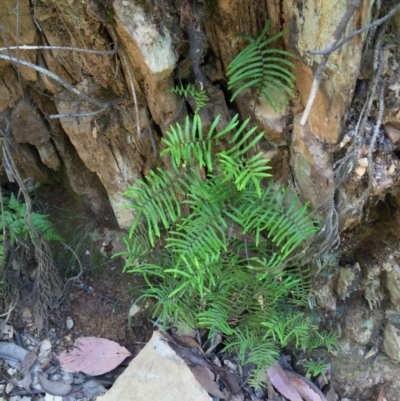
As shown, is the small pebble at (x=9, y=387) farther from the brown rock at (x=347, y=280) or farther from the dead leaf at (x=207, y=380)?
the brown rock at (x=347, y=280)

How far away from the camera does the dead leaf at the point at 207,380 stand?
8.23ft

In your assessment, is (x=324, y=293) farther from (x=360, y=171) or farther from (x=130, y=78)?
(x=130, y=78)

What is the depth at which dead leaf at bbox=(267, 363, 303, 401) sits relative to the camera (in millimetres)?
2566

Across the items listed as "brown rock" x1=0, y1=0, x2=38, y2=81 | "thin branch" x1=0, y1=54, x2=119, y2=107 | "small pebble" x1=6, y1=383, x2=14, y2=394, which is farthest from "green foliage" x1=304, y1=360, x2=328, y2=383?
"brown rock" x1=0, y1=0, x2=38, y2=81

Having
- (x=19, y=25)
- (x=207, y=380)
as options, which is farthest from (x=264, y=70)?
(x=207, y=380)

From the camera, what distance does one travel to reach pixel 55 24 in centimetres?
186

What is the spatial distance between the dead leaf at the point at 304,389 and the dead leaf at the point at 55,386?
1295 millimetres

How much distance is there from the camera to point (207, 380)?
99.7 inches

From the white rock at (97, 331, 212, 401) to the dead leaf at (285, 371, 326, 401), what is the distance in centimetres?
56

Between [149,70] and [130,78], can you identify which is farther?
[130,78]

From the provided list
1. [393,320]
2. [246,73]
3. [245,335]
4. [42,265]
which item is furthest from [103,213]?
[393,320]

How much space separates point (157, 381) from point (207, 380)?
0.29 metres

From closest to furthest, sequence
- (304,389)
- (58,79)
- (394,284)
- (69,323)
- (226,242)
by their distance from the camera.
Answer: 1. (58,79)
2. (226,242)
3. (394,284)
4. (304,389)
5. (69,323)

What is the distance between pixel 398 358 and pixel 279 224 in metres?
1.30
